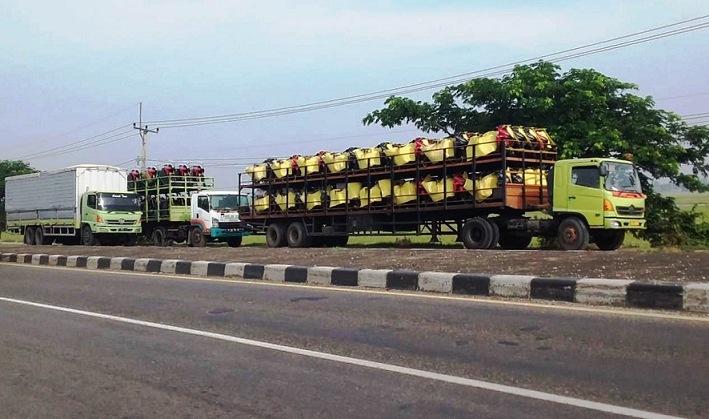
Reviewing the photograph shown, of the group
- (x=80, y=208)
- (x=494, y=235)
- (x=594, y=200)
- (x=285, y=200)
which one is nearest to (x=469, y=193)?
(x=494, y=235)

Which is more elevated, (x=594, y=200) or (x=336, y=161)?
(x=336, y=161)

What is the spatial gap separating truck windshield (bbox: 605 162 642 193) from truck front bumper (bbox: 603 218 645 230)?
684mm

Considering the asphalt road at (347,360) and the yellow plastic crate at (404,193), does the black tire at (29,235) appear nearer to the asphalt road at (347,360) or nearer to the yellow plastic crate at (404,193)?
the yellow plastic crate at (404,193)

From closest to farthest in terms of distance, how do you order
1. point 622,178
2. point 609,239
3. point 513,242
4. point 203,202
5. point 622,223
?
1. point 622,223
2. point 622,178
3. point 609,239
4. point 513,242
5. point 203,202

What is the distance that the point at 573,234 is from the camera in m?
14.9

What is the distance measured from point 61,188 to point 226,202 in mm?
8355

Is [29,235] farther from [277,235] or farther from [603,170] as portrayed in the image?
[603,170]

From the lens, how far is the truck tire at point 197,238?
25.7 meters

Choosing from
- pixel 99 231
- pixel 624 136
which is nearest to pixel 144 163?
pixel 99 231

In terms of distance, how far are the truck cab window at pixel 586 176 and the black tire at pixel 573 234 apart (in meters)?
0.81

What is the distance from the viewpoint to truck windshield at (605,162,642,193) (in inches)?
587

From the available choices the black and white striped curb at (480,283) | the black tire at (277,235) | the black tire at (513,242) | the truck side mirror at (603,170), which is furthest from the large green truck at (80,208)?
the truck side mirror at (603,170)

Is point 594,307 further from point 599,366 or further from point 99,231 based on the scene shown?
point 99,231

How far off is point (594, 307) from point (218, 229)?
63.5ft
